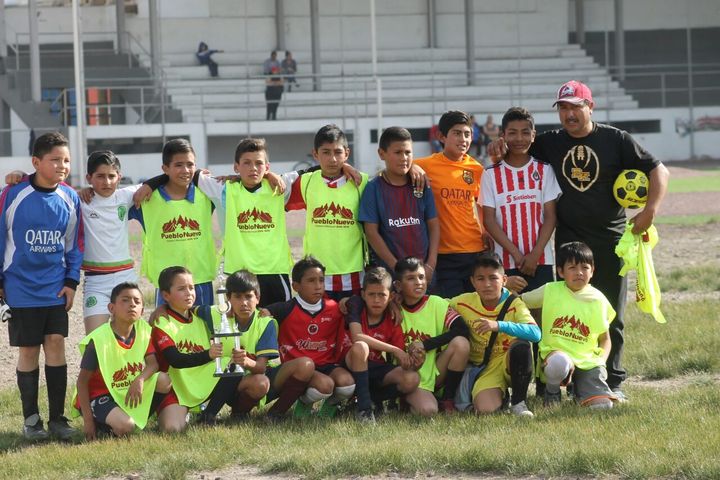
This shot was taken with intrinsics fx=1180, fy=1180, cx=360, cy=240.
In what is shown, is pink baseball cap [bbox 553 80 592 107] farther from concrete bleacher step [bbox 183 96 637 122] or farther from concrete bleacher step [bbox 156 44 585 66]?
concrete bleacher step [bbox 156 44 585 66]

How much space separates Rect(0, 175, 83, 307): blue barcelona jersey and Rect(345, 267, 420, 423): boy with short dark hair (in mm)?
1939

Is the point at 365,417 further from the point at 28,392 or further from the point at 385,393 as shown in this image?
the point at 28,392

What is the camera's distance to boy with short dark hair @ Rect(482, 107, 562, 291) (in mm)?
8258

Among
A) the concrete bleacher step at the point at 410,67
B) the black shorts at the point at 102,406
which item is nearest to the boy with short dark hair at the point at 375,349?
the black shorts at the point at 102,406

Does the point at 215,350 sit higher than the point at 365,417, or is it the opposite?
the point at 215,350

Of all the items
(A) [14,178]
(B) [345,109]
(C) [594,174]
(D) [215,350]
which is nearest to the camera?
(D) [215,350]

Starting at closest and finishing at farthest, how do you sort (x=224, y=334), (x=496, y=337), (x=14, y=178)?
1. (x=224, y=334)
2. (x=14, y=178)
3. (x=496, y=337)

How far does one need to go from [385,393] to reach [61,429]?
2141 millimetres

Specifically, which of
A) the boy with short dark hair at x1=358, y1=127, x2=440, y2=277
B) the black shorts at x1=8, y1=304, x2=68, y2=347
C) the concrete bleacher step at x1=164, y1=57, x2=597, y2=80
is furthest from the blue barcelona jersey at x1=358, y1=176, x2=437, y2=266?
the concrete bleacher step at x1=164, y1=57, x2=597, y2=80

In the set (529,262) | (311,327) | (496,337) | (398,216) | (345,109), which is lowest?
(496,337)

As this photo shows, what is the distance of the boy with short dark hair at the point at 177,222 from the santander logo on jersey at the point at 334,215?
2.70 ft

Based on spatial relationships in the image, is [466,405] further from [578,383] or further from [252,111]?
[252,111]

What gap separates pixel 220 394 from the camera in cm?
773

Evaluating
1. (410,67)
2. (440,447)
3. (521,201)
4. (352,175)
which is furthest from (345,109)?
(440,447)
